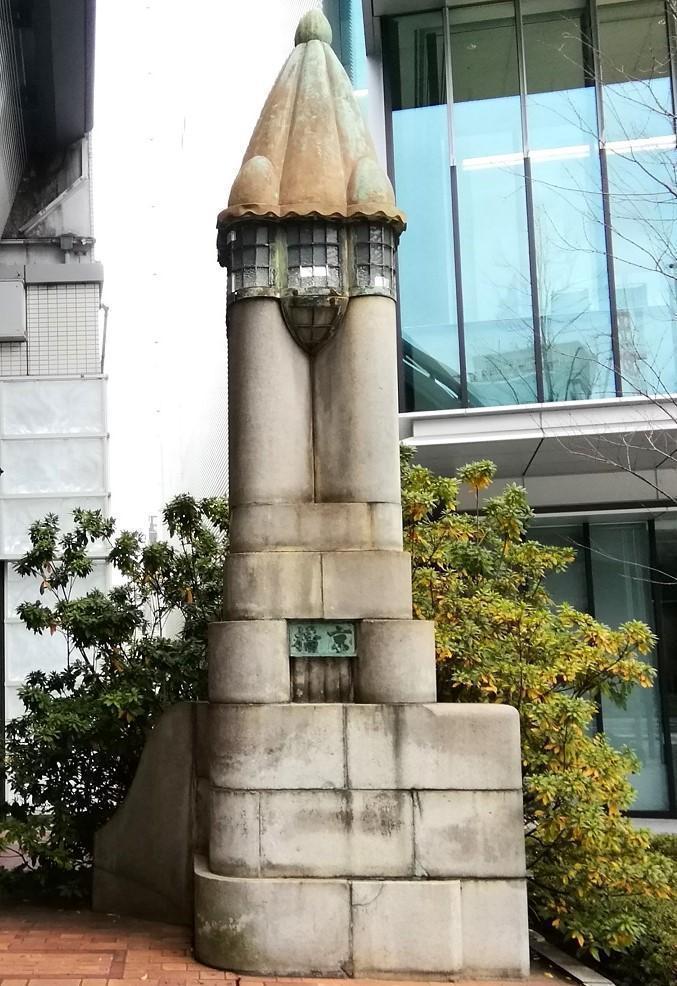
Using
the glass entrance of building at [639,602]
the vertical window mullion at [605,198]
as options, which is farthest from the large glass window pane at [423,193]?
the glass entrance of building at [639,602]

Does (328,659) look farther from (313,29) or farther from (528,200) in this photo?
(528,200)

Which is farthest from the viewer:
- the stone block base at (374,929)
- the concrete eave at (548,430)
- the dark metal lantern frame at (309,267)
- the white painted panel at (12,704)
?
the white painted panel at (12,704)

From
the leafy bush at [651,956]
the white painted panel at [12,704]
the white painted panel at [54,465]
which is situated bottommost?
the leafy bush at [651,956]

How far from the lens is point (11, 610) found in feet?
40.8

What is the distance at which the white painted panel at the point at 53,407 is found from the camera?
42.6ft

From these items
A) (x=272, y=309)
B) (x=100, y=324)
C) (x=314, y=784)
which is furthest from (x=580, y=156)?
(x=314, y=784)

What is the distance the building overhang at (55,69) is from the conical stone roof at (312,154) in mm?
5678

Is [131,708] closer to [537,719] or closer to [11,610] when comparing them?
[537,719]

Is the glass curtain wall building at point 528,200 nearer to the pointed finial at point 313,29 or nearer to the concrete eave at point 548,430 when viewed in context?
the concrete eave at point 548,430

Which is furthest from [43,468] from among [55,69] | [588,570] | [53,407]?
[588,570]

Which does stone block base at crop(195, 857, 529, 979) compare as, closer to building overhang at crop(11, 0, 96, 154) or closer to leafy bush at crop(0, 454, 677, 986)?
leafy bush at crop(0, 454, 677, 986)

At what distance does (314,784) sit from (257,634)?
3.25 ft

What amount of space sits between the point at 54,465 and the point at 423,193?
248 inches

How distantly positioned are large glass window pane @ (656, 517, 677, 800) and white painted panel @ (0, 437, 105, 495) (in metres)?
7.89
